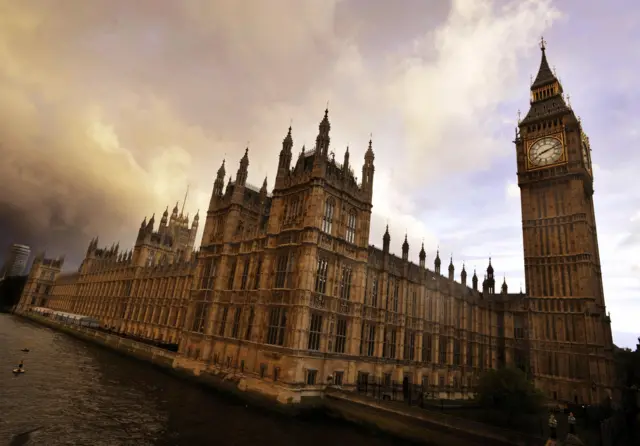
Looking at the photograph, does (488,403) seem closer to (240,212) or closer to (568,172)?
(240,212)

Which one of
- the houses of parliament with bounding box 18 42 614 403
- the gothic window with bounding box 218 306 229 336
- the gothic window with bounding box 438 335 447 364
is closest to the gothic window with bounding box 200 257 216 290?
the houses of parliament with bounding box 18 42 614 403

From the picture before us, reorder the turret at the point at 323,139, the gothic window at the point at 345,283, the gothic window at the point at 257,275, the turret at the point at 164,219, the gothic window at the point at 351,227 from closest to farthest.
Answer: the gothic window at the point at 345,283 → the turret at the point at 323,139 → the gothic window at the point at 351,227 → the gothic window at the point at 257,275 → the turret at the point at 164,219

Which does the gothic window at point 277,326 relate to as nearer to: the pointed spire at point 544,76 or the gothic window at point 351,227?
the gothic window at point 351,227

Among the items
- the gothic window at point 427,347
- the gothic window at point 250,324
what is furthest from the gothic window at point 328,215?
the gothic window at point 427,347

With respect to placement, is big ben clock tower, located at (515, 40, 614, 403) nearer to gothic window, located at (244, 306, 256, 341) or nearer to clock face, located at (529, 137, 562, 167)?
clock face, located at (529, 137, 562, 167)

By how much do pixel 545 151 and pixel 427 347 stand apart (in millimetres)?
41464

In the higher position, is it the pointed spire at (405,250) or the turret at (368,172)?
the turret at (368,172)

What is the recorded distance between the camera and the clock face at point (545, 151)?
61453 mm

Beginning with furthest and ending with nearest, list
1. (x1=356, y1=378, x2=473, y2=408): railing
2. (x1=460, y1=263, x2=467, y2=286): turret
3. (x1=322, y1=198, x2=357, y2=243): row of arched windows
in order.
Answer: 1. (x1=460, y1=263, x2=467, y2=286): turret
2. (x1=322, y1=198, x2=357, y2=243): row of arched windows
3. (x1=356, y1=378, x2=473, y2=408): railing

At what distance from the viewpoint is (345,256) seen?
3794cm

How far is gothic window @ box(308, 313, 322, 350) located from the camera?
33844mm

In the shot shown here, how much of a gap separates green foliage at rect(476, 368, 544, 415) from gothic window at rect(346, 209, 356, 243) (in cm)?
1843

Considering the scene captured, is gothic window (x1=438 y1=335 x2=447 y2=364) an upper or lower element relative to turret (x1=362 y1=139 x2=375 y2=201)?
lower

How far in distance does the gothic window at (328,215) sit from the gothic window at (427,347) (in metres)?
22.2
